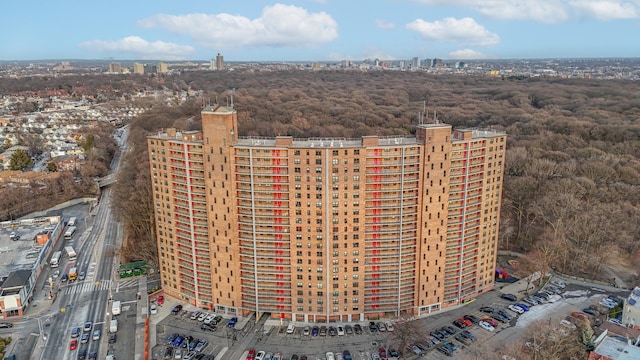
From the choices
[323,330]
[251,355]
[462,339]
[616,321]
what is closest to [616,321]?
[616,321]

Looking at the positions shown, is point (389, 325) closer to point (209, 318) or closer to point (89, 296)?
point (209, 318)

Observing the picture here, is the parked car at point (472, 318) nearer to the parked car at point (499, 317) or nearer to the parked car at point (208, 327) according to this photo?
the parked car at point (499, 317)

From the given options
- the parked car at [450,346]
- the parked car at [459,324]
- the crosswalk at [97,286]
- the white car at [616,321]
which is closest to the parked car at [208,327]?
the crosswalk at [97,286]

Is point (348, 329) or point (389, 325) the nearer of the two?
point (348, 329)

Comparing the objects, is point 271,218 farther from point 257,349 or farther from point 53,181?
point 53,181

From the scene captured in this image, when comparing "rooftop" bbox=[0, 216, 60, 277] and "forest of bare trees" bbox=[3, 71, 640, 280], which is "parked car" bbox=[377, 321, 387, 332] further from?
"rooftop" bbox=[0, 216, 60, 277]
